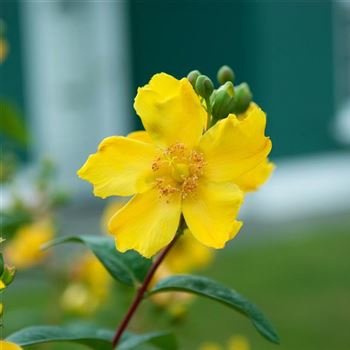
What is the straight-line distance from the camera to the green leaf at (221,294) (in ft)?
3.08

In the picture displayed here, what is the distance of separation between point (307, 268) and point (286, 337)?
1631 mm

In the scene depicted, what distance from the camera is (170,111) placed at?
0.90 meters

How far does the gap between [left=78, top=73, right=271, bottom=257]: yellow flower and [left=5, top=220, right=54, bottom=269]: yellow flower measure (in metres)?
1.00

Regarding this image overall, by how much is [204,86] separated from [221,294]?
234 millimetres

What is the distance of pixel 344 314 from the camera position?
484cm

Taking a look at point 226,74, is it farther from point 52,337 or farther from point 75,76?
point 75,76

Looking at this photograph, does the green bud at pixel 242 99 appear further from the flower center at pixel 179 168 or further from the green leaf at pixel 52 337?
the green leaf at pixel 52 337

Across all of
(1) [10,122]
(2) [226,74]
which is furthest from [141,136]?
(1) [10,122]

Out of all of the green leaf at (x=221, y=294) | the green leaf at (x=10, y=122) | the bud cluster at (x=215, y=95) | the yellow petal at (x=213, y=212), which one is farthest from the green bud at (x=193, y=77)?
the green leaf at (x=10, y=122)

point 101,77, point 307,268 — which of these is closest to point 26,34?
point 101,77

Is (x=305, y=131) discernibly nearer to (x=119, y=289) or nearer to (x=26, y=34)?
(x=26, y=34)

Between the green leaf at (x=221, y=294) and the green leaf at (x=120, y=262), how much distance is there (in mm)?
56

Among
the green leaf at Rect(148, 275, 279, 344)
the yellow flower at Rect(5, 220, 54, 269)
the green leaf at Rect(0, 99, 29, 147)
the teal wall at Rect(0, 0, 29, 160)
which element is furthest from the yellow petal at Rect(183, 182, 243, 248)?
the teal wall at Rect(0, 0, 29, 160)

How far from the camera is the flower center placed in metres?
0.93
